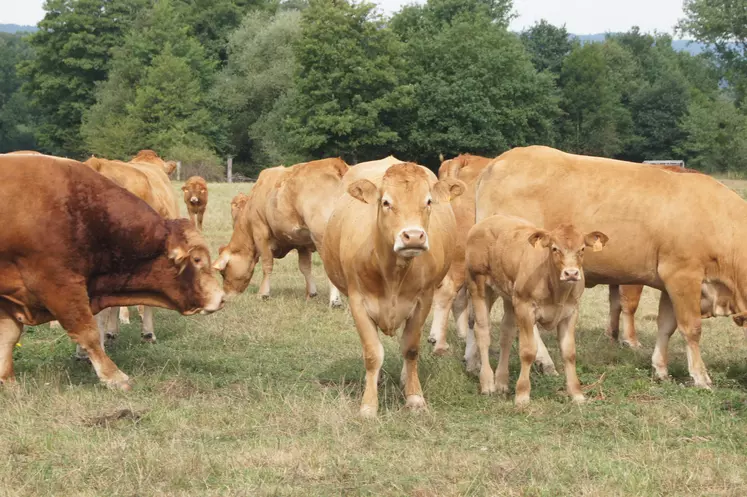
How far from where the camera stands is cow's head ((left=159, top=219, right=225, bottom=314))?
30.3 ft

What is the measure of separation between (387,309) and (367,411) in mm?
841

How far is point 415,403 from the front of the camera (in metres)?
8.16

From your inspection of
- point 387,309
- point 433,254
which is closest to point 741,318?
point 433,254

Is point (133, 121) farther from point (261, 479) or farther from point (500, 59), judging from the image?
point (261, 479)

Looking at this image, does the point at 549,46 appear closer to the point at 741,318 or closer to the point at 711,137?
the point at 711,137

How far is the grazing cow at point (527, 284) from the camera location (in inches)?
327

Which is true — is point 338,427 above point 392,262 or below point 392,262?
below

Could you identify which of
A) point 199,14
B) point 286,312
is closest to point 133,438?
point 286,312

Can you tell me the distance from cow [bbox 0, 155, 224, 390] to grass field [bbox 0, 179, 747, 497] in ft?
1.91

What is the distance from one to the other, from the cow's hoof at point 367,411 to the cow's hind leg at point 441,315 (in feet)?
8.99

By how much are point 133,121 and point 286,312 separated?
197 feet

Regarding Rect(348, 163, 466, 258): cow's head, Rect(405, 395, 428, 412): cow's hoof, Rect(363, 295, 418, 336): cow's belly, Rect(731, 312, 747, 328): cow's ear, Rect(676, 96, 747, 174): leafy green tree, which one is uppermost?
Rect(348, 163, 466, 258): cow's head

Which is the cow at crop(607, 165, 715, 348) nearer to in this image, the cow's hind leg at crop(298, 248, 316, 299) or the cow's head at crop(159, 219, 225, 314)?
the cow's hind leg at crop(298, 248, 316, 299)

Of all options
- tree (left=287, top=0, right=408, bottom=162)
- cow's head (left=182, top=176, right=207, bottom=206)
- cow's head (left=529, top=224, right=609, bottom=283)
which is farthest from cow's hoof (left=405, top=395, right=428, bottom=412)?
tree (left=287, top=0, right=408, bottom=162)
